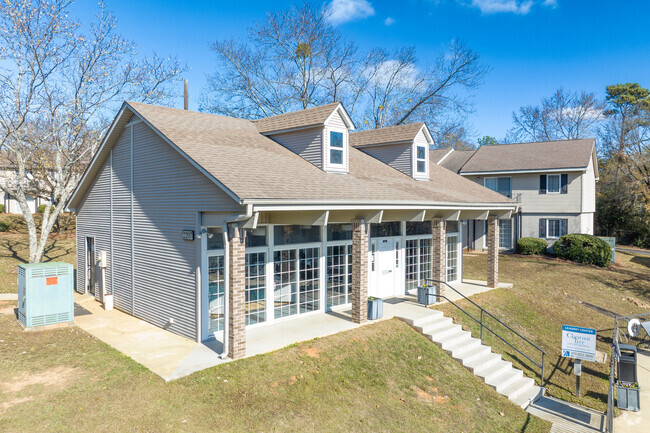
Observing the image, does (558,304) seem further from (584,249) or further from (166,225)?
(166,225)

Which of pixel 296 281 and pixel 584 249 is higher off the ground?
pixel 296 281

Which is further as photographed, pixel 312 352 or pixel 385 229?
pixel 385 229

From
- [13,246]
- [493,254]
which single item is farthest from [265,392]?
[13,246]

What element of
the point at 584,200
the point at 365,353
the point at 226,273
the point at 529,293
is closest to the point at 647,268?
the point at 584,200

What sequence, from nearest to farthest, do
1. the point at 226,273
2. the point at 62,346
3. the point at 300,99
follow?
the point at 226,273, the point at 62,346, the point at 300,99

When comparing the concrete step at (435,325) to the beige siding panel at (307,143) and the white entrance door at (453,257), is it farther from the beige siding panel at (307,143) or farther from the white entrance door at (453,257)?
the beige siding panel at (307,143)

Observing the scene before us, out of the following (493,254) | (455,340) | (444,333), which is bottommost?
(455,340)

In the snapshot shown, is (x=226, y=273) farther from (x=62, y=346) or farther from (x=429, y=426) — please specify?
(x=429, y=426)
